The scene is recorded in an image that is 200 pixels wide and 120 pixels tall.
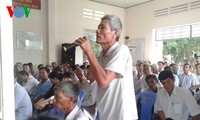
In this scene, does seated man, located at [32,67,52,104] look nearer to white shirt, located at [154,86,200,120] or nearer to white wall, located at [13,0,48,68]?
white shirt, located at [154,86,200,120]

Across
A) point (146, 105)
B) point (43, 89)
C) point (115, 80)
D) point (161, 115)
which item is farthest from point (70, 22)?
point (115, 80)

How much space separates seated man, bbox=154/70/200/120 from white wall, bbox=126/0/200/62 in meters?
4.76

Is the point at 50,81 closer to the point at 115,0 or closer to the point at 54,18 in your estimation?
the point at 54,18

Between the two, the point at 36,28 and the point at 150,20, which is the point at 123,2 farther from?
the point at 36,28

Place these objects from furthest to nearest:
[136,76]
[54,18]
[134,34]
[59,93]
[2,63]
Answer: [134,34] < [54,18] < [136,76] < [59,93] < [2,63]

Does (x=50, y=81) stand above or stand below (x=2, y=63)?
below

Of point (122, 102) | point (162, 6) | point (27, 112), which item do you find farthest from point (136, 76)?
point (162, 6)

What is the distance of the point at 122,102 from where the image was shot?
1.07 meters

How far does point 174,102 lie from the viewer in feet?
7.17

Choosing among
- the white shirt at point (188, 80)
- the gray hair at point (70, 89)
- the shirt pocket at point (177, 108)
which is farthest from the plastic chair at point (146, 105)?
the white shirt at point (188, 80)

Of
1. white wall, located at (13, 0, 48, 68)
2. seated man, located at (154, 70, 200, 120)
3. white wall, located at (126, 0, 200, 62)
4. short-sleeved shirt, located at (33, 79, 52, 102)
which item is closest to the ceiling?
white wall, located at (126, 0, 200, 62)

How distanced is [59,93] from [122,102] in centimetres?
61

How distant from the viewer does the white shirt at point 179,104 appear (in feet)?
6.82

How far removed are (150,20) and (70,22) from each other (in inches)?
118
